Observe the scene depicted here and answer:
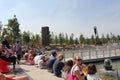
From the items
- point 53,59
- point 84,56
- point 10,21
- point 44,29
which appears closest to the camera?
point 53,59

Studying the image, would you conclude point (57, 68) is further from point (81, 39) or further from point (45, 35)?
point (81, 39)

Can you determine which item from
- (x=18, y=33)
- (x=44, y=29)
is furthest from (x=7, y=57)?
(x=44, y=29)

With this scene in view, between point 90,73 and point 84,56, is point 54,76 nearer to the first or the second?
point 90,73

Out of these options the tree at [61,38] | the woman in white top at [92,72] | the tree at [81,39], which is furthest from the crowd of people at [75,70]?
the tree at [81,39]

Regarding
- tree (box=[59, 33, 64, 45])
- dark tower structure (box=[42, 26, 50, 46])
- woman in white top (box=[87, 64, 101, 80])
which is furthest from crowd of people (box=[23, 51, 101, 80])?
tree (box=[59, 33, 64, 45])

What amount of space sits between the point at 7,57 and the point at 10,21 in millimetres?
42454

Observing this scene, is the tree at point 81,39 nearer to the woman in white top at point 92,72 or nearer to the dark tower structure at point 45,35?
the dark tower structure at point 45,35

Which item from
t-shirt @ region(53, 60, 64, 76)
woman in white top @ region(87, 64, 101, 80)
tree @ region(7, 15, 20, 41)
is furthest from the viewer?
tree @ region(7, 15, 20, 41)

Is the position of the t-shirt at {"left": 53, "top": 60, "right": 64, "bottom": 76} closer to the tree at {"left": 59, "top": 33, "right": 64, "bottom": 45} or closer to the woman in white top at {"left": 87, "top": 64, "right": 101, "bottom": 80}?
the woman in white top at {"left": 87, "top": 64, "right": 101, "bottom": 80}

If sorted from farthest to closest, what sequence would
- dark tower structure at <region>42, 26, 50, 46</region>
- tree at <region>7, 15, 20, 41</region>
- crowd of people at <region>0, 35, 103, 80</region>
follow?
1. dark tower structure at <region>42, 26, 50, 46</region>
2. tree at <region>7, 15, 20, 41</region>
3. crowd of people at <region>0, 35, 103, 80</region>

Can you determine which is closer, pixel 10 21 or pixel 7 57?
pixel 7 57

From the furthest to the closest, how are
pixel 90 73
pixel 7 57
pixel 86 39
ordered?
pixel 86 39 < pixel 7 57 < pixel 90 73

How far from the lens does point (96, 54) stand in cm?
3216

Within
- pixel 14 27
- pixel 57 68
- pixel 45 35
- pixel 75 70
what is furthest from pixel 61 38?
pixel 75 70
